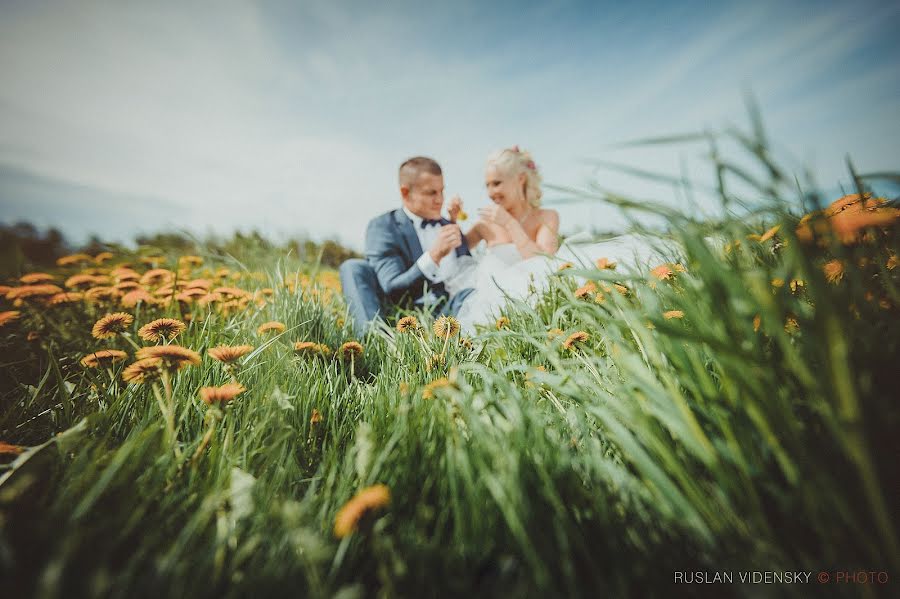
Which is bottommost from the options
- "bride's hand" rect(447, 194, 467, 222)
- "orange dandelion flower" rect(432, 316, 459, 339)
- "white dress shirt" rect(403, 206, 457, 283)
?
"orange dandelion flower" rect(432, 316, 459, 339)

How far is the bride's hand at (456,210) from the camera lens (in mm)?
4074

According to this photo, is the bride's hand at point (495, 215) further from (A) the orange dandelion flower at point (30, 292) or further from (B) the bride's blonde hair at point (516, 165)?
(A) the orange dandelion flower at point (30, 292)

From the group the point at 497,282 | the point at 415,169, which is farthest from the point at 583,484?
the point at 415,169

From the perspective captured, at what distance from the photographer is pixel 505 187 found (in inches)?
168

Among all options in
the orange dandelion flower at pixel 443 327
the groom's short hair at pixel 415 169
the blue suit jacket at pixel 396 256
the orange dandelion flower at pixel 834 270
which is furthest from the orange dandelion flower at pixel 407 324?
the groom's short hair at pixel 415 169

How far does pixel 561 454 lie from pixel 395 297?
2.57 m

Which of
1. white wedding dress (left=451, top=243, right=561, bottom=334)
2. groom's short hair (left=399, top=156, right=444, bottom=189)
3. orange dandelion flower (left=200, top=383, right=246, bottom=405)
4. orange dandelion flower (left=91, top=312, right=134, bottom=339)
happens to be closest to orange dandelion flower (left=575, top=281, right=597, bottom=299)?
white wedding dress (left=451, top=243, right=561, bottom=334)

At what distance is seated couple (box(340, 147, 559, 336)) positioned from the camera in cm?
269

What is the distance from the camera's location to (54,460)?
743 millimetres

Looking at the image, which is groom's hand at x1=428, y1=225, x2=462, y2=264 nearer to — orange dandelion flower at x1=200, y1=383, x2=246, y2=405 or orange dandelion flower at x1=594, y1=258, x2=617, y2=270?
orange dandelion flower at x1=594, y1=258, x2=617, y2=270

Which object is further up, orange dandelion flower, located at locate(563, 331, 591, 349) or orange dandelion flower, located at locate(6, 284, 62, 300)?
orange dandelion flower, located at locate(6, 284, 62, 300)

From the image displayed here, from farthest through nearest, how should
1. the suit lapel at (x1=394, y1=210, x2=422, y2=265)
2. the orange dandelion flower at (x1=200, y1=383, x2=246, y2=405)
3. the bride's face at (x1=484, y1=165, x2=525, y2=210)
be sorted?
the bride's face at (x1=484, y1=165, x2=525, y2=210) < the suit lapel at (x1=394, y1=210, x2=422, y2=265) < the orange dandelion flower at (x1=200, y1=383, x2=246, y2=405)

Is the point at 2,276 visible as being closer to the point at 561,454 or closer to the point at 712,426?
the point at 561,454

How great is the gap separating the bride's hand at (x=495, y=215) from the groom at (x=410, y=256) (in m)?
0.39
